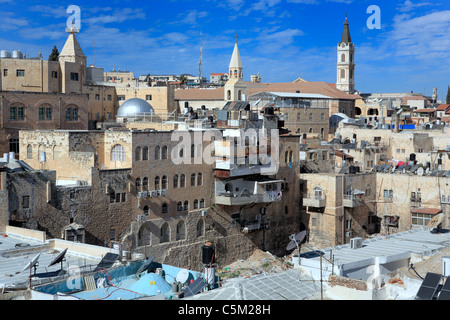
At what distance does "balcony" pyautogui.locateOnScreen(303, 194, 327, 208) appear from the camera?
41812 mm

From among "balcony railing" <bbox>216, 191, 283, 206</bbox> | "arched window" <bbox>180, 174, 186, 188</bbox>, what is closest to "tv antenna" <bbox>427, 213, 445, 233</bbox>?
"balcony railing" <bbox>216, 191, 283, 206</bbox>

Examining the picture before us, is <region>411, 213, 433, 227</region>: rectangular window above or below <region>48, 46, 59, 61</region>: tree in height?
below

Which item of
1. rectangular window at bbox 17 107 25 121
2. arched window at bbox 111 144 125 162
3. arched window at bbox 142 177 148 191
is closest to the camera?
arched window at bbox 142 177 148 191

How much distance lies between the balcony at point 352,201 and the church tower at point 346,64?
6901 centimetres

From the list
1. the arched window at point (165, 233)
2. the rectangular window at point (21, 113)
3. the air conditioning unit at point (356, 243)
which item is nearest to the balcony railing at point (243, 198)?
the arched window at point (165, 233)

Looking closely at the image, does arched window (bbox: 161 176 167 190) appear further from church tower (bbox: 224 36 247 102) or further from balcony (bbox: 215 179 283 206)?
church tower (bbox: 224 36 247 102)

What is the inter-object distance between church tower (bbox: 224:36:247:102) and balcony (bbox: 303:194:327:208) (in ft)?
93.7

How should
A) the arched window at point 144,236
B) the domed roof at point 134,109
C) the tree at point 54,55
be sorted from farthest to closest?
the tree at point 54,55
the domed roof at point 134,109
the arched window at point 144,236

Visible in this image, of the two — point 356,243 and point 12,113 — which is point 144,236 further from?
point 12,113

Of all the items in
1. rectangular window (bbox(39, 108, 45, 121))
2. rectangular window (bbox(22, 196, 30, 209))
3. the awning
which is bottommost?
the awning

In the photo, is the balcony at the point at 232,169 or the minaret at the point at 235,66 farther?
the minaret at the point at 235,66

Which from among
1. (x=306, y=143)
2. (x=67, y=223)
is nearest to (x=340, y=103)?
(x=306, y=143)

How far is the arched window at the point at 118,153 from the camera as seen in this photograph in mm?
34256

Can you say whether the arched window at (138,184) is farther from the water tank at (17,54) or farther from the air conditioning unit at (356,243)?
the water tank at (17,54)
